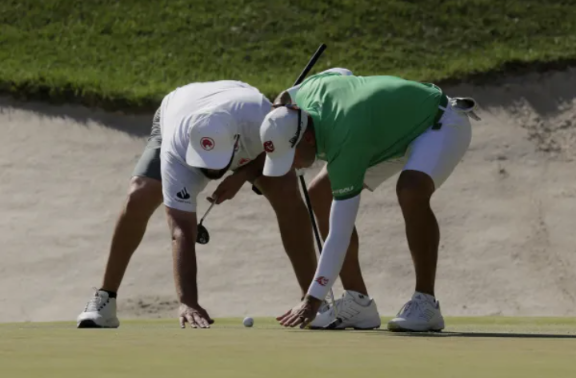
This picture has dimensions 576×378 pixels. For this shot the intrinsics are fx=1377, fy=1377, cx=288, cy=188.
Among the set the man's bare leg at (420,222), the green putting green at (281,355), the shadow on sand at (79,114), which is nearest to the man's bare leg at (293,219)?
the man's bare leg at (420,222)

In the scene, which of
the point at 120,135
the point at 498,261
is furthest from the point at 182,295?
the point at 120,135

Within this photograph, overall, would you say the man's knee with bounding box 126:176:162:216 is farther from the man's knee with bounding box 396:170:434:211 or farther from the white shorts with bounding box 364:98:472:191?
the man's knee with bounding box 396:170:434:211

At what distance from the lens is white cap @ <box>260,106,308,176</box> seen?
5.82m

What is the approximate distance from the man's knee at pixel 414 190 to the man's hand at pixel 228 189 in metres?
0.94

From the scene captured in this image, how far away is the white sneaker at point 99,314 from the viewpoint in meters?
7.18

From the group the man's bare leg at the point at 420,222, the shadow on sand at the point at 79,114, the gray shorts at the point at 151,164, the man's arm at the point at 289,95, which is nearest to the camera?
the man's arm at the point at 289,95

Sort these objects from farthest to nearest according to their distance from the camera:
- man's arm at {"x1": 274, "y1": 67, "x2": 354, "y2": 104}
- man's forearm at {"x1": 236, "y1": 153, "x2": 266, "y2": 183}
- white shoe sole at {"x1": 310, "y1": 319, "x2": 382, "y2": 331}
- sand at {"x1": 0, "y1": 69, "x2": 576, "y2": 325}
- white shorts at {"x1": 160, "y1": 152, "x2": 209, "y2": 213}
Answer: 1. sand at {"x1": 0, "y1": 69, "x2": 576, "y2": 325}
2. man's forearm at {"x1": 236, "y1": 153, "x2": 266, "y2": 183}
3. white shoe sole at {"x1": 310, "y1": 319, "x2": 382, "y2": 331}
4. white shorts at {"x1": 160, "y1": 152, "x2": 209, "y2": 213}
5. man's arm at {"x1": 274, "y1": 67, "x2": 354, "y2": 104}

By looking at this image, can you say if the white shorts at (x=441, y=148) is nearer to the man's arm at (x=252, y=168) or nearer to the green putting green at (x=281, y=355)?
the man's arm at (x=252, y=168)

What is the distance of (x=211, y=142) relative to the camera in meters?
6.39

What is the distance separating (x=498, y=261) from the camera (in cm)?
1492

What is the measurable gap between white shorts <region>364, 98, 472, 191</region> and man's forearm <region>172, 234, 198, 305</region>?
3.48 ft

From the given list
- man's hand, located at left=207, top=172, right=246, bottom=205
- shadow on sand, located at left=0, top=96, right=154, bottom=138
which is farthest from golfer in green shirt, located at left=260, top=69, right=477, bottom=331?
shadow on sand, located at left=0, top=96, right=154, bottom=138

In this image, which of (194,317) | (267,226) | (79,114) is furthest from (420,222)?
(79,114)

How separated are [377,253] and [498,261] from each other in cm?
131
